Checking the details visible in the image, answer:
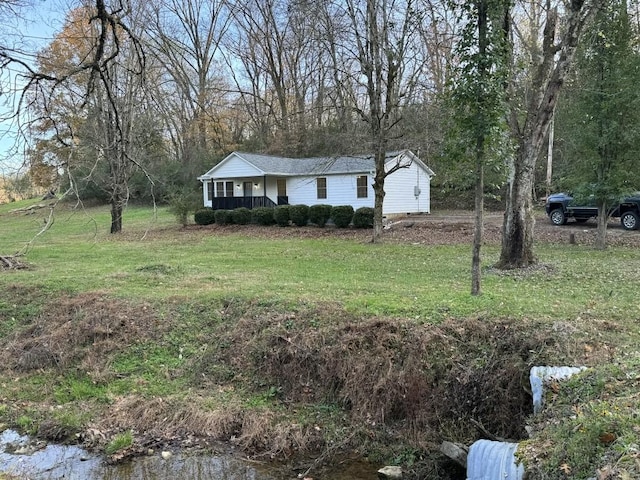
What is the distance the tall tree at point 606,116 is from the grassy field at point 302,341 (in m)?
3.78

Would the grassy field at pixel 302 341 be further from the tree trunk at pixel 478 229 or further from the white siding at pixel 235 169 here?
the white siding at pixel 235 169

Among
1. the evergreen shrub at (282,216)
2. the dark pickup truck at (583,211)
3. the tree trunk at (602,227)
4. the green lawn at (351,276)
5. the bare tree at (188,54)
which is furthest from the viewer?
the evergreen shrub at (282,216)

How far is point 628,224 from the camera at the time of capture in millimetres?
16297

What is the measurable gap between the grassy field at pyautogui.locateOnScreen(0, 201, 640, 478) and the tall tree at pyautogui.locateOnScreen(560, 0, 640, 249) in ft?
12.4

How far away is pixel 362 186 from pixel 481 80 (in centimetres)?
1777

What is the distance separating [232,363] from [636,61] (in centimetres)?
1242

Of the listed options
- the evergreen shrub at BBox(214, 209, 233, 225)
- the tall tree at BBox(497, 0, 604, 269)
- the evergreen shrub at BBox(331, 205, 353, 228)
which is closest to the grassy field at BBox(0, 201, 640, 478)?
the tall tree at BBox(497, 0, 604, 269)

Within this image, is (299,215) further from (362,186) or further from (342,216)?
(362,186)

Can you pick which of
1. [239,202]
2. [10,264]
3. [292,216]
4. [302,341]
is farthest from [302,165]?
[302,341]

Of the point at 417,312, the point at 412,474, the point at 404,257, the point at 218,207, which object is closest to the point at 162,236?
the point at 218,207

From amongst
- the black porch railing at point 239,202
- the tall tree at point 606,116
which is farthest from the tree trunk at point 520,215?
the black porch railing at point 239,202

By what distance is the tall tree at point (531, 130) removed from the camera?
9258mm

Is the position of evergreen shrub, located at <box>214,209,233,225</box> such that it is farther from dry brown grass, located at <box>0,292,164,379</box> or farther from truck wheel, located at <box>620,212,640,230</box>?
truck wheel, located at <box>620,212,640,230</box>

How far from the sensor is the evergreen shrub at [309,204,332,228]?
2091 centimetres
